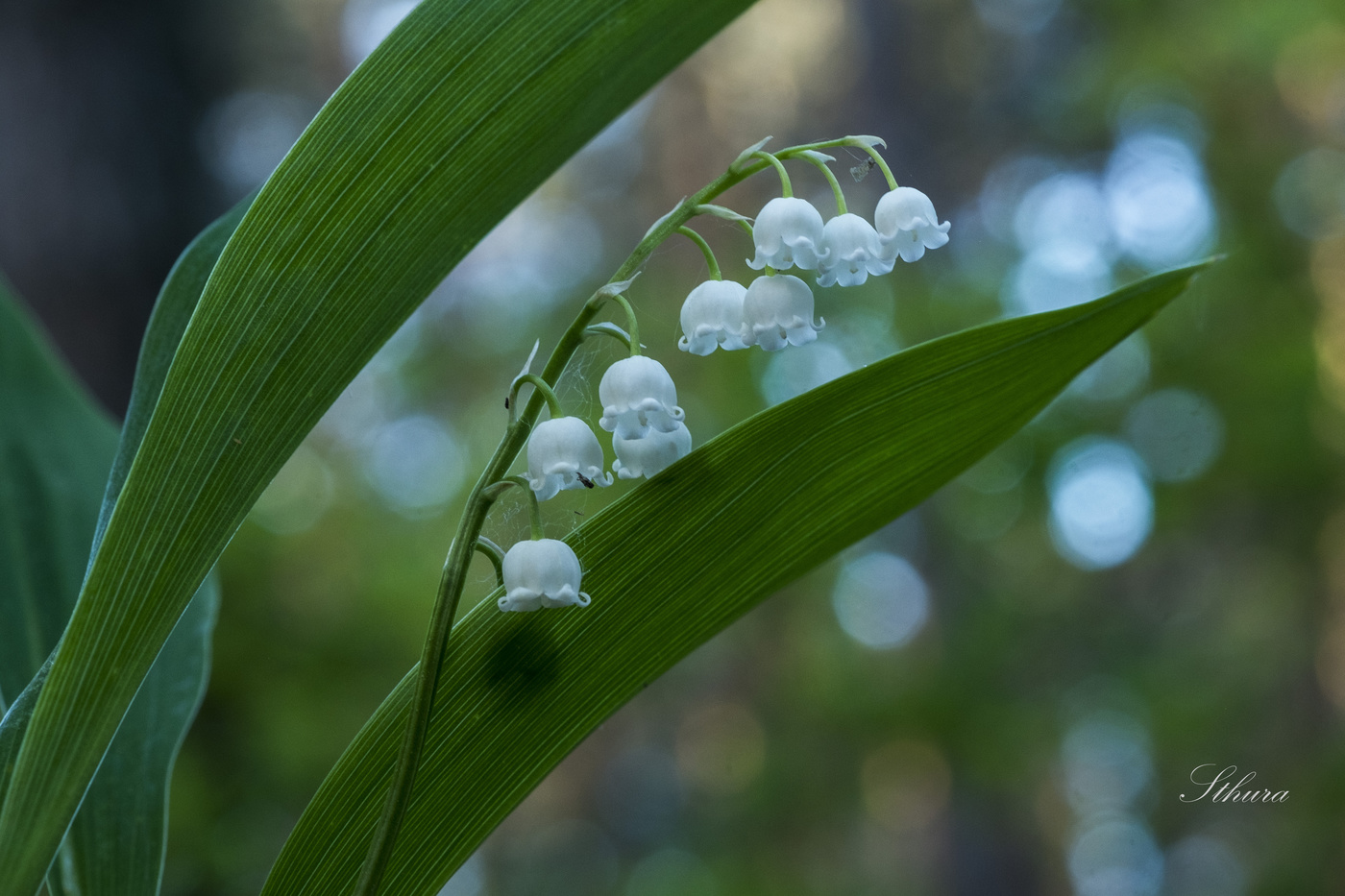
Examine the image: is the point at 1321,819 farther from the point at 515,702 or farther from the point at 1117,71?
the point at 515,702

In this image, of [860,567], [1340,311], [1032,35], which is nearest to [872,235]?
[860,567]

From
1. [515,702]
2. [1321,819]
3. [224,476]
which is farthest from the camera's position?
[1321,819]

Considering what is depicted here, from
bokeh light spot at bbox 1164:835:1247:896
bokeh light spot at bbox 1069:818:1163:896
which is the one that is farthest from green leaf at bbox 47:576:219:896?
bokeh light spot at bbox 1164:835:1247:896

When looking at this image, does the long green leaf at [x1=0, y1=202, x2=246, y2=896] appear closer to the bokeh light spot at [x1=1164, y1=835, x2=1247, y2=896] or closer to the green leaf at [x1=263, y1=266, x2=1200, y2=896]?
the green leaf at [x1=263, y1=266, x2=1200, y2=896]

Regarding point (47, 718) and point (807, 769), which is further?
point (807, 769)

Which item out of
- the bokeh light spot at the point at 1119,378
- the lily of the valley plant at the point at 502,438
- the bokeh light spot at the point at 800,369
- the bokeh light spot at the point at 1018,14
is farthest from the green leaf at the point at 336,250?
the bokeh light spot at the point at 1018,14

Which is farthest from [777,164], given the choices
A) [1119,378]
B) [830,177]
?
[1119,378]
